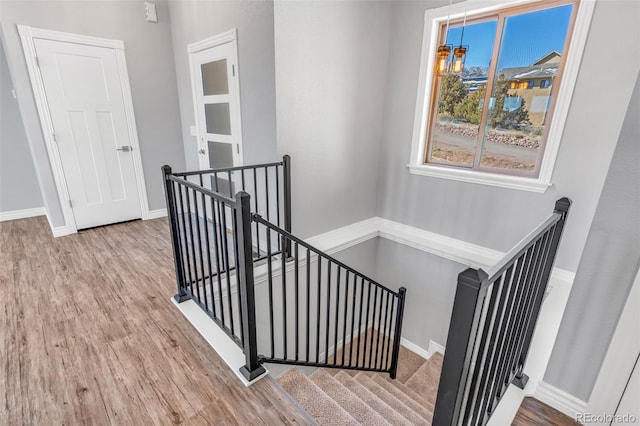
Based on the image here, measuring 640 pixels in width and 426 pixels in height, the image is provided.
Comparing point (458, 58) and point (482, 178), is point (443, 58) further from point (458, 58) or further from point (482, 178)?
point (482, 178)

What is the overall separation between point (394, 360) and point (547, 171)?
2307 millimetres

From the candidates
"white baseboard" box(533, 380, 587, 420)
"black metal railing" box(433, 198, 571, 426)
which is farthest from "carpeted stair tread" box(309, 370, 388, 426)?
"white baseboard" box(533, 380, 587, 420)

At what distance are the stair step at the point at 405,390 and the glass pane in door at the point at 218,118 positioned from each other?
10.1ft

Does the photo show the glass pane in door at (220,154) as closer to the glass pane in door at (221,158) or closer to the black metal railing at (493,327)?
the glass pane in door at (221,158)

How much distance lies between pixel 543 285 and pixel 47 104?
4.50 metres

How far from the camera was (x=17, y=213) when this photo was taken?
3.93 metres

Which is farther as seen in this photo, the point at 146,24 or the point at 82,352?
the point at 146,24

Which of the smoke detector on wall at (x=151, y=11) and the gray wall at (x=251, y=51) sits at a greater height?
the smoke detector on wall at (x=151, y=11)

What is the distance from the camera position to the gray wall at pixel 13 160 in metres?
3.62

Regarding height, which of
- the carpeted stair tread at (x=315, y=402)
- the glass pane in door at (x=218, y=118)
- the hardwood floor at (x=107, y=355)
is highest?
the glass pane in door at (x=218, y=118)

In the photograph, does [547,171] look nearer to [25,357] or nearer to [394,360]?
[394,360]

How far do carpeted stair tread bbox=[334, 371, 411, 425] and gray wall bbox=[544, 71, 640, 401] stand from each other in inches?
39.9

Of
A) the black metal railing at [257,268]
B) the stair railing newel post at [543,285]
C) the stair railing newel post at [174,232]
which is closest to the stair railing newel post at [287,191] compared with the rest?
the black metal railing at [257,268]

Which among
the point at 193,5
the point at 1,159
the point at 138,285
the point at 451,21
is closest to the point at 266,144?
the point at 138,285
